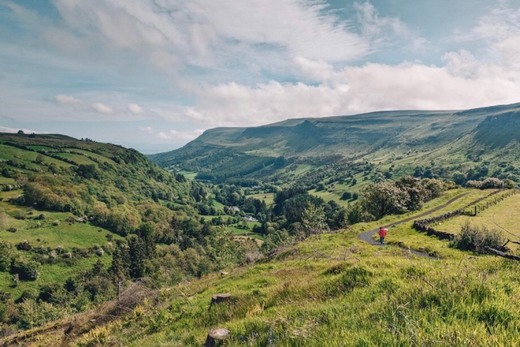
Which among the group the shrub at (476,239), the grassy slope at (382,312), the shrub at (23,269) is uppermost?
the grassy slope at (382,312)

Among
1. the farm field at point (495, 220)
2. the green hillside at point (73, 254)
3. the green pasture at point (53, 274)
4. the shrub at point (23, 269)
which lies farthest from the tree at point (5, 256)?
the farm field at point (495, 220)

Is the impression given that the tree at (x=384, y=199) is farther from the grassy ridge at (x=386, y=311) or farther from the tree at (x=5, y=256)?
the tree at (x=5, y=256)

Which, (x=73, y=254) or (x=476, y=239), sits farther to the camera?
(x=73, y=254)

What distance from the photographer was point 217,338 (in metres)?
8.11

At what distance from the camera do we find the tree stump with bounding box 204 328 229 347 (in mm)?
8023

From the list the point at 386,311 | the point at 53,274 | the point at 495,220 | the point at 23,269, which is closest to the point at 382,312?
the point at 386,311

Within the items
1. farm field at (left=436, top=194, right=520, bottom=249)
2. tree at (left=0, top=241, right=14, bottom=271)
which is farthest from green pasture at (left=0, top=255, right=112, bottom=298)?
farm field at (left=436, top=194, right=520, bottom=249)

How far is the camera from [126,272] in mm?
145250

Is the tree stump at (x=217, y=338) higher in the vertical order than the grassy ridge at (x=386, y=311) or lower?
lower

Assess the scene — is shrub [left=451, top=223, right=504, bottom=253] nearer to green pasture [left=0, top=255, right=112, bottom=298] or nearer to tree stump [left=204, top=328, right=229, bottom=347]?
tree stump [left=204, top=328, right=229, bottom=347]

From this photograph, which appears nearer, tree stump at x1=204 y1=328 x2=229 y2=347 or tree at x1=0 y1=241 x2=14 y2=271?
tree stump at x1=204 y1=328 x2=229 y2=347

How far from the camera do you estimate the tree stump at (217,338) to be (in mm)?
8023

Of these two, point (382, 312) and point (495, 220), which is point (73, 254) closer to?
point (495, 220)

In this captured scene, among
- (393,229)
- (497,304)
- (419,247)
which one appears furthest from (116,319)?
(393,229)
